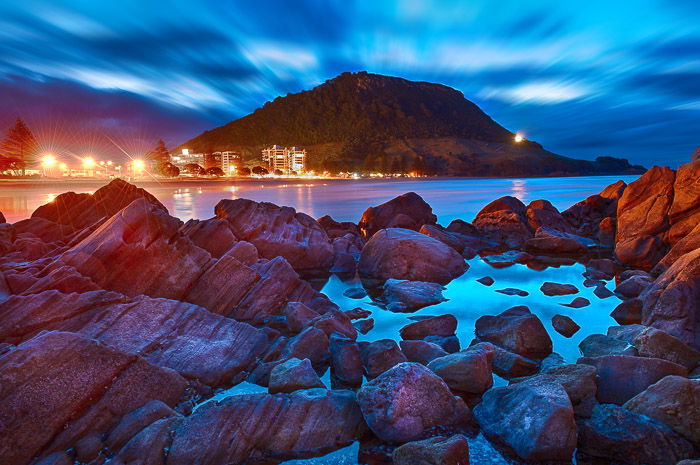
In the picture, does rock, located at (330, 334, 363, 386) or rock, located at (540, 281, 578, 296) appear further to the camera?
rock, located at (540, 281, 578, 296)

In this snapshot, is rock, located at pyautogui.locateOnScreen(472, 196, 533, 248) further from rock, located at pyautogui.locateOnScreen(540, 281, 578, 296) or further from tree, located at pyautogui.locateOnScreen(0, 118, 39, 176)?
tree, located at pyautogui.locateOnScreen(0, 118, 39, 176)

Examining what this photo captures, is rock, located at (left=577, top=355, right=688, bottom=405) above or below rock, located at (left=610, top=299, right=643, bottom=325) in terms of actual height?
above

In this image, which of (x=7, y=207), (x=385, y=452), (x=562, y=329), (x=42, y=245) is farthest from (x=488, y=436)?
(x=7, y=207)

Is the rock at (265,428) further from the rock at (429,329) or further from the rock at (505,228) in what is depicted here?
the rock at (505,228)

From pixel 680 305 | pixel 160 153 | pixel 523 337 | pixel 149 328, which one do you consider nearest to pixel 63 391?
pixel 149 328

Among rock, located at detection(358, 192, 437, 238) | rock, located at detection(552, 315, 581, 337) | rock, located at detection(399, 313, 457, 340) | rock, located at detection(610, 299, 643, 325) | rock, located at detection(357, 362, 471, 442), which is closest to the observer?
rock, located at detection(357, 362, 471, 442)

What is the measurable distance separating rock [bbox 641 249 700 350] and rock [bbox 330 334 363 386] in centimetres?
646

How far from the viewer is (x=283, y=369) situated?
21.5 feet

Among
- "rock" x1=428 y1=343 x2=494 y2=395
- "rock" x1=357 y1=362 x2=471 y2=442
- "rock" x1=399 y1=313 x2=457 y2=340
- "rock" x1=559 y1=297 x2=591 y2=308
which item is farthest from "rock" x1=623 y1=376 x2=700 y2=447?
"rock" x1=559 y1=297 x2=591 y2=308

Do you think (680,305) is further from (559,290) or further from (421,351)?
(421,351)

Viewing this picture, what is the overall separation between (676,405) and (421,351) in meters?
Result: 3.86

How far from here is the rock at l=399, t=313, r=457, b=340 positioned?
925cm

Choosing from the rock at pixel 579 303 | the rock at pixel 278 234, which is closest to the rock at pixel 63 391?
the rock at pixel 278 234

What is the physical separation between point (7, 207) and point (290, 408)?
41.4m
